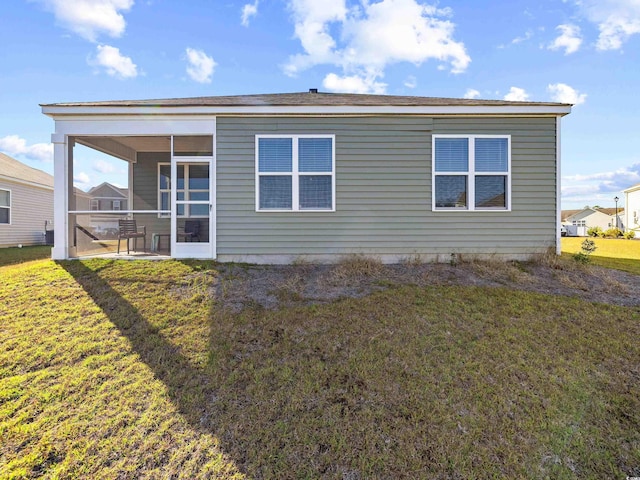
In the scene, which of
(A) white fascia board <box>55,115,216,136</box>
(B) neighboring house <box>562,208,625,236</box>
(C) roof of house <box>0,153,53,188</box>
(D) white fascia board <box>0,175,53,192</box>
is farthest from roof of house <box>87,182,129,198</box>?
(B) neighboring house <box>562,208,625,236</box>

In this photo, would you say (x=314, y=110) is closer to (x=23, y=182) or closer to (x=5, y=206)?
(x=5, y=206)

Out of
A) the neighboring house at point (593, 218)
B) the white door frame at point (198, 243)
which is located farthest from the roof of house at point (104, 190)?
the neighboring house at point (593, 218)

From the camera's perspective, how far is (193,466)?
225 cm

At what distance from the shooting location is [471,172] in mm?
6918

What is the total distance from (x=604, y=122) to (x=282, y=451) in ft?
76.2

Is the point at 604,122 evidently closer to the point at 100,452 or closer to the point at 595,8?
the point at 595,8

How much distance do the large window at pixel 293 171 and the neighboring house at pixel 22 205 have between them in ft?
43.8

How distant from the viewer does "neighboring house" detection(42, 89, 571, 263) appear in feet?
22.4

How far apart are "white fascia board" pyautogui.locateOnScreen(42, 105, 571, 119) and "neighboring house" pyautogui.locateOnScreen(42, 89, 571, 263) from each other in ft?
0.08

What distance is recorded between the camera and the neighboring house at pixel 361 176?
6.84 m

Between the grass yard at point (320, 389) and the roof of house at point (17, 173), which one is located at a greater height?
the roof of house at point (17, 173)

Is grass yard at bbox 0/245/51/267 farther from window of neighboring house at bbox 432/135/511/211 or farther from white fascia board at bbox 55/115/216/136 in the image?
window of neighboring house at bbox 432/135/511/211

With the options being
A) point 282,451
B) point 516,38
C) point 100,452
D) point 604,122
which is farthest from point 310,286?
point 604,122

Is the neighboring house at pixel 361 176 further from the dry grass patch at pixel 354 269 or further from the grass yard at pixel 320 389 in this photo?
the grass yard at pixel 320 389
